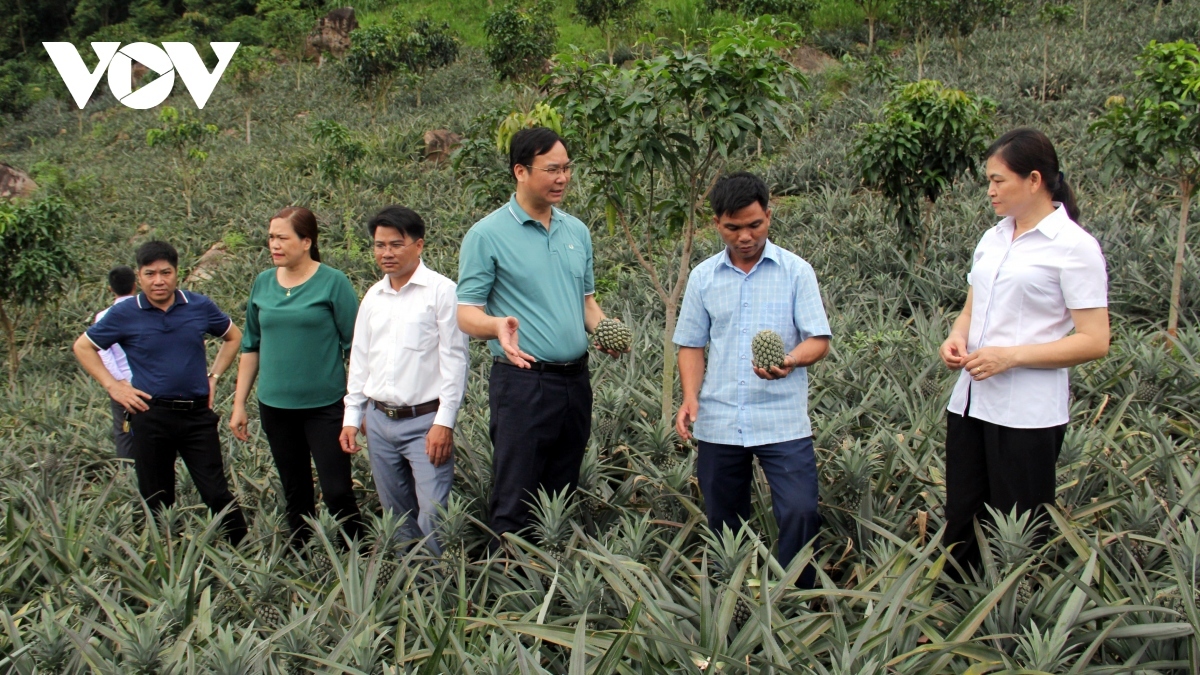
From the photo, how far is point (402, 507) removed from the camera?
3697 millimetres

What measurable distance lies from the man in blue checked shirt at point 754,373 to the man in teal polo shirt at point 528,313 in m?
0.51

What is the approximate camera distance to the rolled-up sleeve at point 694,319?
3.20 metres

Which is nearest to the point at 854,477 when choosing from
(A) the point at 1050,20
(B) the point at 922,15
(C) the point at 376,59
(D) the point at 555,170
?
(D) the point at 555,170

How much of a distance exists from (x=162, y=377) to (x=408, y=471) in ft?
4.10

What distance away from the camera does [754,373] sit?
3014 millimetres

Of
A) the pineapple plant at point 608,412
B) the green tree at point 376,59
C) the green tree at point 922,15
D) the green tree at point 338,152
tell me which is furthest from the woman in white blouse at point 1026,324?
the green tree at point 376,59

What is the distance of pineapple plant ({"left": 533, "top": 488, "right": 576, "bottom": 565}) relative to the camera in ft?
10.8

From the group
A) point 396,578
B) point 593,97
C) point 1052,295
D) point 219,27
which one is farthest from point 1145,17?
point 219,27

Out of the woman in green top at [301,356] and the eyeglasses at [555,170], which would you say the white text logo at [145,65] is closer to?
the woman in green top at [301,356]

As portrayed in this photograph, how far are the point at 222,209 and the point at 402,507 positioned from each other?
Result: 12915 mm

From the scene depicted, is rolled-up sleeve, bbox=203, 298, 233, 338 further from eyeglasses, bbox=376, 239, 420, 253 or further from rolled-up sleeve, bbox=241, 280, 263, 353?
eyeglasses, bbox=376, 239, 420, 253

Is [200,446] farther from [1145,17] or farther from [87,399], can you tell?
[1145,17]

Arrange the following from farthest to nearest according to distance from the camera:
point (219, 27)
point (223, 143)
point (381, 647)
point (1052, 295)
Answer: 1. point (219, 27)
2. point (223, 143)
3. point (381, 647)
4. point (1052, 295)

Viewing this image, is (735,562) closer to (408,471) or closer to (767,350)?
(767,350)
